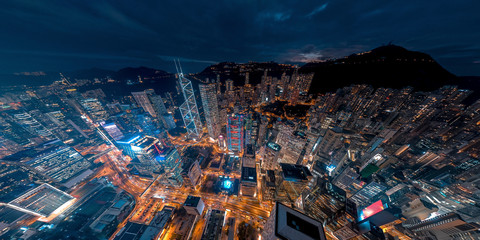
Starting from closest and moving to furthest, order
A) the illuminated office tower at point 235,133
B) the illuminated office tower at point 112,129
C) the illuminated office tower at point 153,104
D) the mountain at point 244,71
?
the illuminated office tower at point 235,133 → the illuminated office tower at point 112,129 → the illuminated office tower at point 153,104 → the mountain at point 244,71

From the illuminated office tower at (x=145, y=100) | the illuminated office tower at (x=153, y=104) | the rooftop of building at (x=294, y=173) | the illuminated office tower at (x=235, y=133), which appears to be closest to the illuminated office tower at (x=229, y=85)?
the illuminated office tower at (x=153, y=104)

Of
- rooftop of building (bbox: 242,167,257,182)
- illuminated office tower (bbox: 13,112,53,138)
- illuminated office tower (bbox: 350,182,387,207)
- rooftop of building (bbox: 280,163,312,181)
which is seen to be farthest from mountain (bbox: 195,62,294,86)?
illuminated office tower (bbox: 350,182,387,207)

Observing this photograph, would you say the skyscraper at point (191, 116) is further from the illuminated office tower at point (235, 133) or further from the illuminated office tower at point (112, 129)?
the illuminated office tower at point (112, 129)

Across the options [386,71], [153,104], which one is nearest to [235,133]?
[153,104]

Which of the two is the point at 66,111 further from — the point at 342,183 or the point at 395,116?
the point at 395,116

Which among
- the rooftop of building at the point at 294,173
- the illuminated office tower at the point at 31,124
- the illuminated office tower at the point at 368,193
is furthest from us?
the illuminated office tower at the point at 31,124

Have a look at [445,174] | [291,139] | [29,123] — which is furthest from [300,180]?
[29,123]
